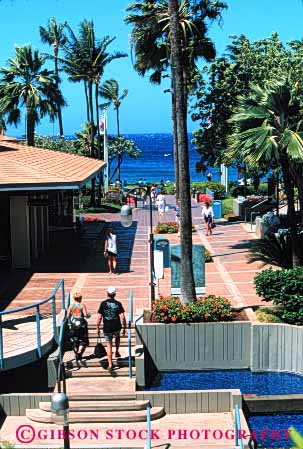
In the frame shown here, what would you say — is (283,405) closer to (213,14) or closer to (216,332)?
(216,332)

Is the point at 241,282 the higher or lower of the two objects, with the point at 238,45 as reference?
lower

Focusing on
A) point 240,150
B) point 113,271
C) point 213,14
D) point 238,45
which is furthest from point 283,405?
point 238,45

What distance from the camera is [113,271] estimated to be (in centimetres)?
2309

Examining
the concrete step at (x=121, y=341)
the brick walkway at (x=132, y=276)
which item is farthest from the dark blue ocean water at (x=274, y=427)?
the brick walkway at (x=132, y=276)

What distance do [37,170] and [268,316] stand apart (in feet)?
33.2

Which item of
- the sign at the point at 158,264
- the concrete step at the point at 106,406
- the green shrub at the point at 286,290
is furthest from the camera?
the sign at the point at 158,264

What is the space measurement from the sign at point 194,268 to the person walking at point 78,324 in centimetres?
344

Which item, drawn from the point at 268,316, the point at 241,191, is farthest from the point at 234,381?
the point at 241,191

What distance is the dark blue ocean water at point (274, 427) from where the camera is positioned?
12.4 m

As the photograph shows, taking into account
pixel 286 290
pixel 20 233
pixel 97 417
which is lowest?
pixel 97 417

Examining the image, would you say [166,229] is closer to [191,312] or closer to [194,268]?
[194,268]

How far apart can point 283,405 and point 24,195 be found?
41.1ft

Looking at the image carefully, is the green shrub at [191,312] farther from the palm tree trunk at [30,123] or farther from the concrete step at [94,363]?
the palm tree trunk at [30,123]

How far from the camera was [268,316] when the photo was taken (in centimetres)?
1652
